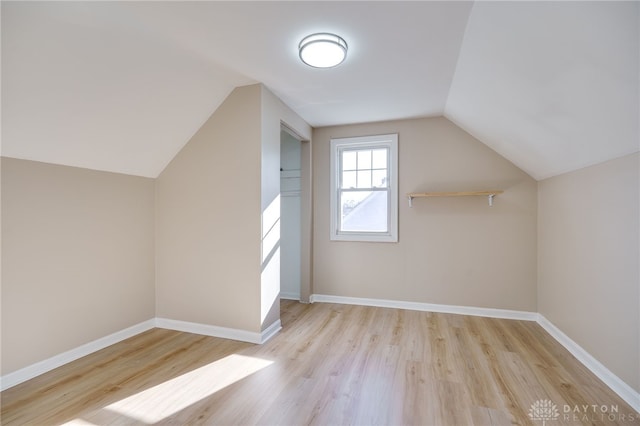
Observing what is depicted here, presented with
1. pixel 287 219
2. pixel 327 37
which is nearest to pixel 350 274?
pixel 287 219

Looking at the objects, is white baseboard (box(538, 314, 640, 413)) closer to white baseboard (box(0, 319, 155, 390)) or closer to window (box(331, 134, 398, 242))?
window (box(331, 134, 398, 242))

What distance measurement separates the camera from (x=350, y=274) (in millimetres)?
4059

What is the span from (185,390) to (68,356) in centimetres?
121

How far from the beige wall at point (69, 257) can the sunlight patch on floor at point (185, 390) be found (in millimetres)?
982

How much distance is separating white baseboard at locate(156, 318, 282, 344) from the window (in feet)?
5.41

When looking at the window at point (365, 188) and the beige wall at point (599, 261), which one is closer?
the beige wall at point (599, 261)

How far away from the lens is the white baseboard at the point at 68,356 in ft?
6.76

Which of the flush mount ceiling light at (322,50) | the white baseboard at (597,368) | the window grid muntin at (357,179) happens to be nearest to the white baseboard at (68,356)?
the window grid muntin at (357,179)

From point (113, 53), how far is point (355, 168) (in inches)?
115

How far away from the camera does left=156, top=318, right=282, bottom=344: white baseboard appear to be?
2.80 m

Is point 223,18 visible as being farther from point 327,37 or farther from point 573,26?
point 573,26

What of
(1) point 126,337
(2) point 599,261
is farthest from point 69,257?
(2) point 599,261

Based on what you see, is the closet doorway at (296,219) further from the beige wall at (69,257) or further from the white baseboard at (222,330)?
the beige wall at (69,257)

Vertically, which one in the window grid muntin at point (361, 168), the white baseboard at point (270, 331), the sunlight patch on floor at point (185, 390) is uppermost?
the window grid muntin at point (361, 168)
